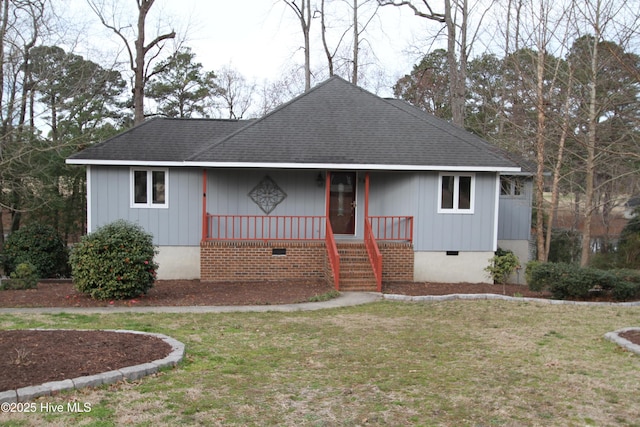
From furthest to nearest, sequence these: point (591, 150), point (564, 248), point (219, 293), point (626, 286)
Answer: point (564, 248), point (591, 150), point (219, 293), point (626, 286)

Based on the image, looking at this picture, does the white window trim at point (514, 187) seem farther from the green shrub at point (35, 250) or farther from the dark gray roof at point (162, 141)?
the green shrub at point (35, 250)

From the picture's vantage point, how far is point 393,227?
14.9 meters

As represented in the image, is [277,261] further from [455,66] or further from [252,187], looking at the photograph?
[455,66]

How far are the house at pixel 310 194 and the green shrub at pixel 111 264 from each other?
304cm

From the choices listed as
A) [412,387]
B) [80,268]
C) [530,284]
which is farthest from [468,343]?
[80,268]

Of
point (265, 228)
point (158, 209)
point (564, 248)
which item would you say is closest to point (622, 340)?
point (265, 228)

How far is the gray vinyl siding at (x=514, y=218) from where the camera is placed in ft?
61.1

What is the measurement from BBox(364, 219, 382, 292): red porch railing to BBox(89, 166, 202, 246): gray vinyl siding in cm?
468

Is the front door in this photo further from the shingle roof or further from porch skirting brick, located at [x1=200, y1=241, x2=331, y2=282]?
porch skirting brick, located at [x1=200, y1=241, x2=331, y2=282]

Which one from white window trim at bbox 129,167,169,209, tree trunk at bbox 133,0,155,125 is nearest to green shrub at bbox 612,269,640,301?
white window trim at bbox 129,167,169,209

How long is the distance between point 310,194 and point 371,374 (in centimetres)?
1008

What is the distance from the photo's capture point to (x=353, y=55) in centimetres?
3073

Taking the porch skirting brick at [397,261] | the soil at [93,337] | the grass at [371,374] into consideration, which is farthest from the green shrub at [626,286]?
the porch skirting brick at [397,261]

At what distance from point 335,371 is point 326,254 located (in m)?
7.95
